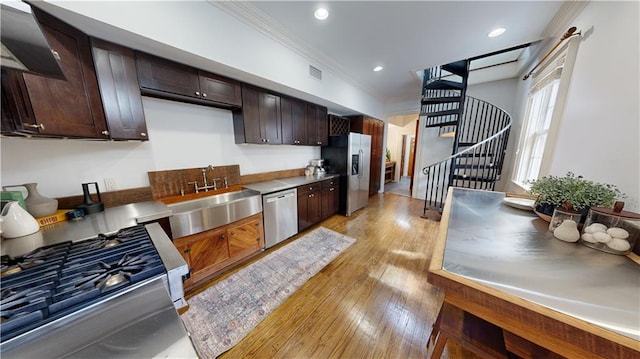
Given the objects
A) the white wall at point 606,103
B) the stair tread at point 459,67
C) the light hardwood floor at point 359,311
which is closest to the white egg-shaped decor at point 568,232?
the white wall at point 606,103

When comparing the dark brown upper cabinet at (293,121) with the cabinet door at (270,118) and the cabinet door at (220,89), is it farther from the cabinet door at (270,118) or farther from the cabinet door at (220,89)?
the cabinet door at (220,89)

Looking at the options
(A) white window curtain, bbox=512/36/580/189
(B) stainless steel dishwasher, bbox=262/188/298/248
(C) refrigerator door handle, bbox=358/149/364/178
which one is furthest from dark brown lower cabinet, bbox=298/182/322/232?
(A) white window curtain, bbox=512/36/580/189

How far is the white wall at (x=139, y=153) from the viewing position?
1435 millimetres

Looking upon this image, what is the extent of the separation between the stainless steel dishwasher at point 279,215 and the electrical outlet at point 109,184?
141cm

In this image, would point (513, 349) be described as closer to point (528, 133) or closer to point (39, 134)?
point (39, 134)

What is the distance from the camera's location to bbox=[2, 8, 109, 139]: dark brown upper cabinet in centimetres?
114

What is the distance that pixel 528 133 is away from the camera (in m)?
2.87

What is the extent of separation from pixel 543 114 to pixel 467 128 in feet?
5.36

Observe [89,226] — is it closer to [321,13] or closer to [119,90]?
[119,90]

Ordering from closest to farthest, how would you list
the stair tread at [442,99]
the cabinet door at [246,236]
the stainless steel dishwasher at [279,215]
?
1. the cabinet door at [246,236]
2. the stainless steel dishwasher at [279,215]
3. the stair tread at [442,99]

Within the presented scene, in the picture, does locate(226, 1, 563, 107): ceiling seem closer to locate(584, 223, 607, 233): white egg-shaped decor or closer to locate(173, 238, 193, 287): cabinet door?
locate(584, 223, 607, 233): white egg-shaped decor

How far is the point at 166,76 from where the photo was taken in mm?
1765

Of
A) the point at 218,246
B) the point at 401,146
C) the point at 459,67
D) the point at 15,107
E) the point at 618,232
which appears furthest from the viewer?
the point at 401,146

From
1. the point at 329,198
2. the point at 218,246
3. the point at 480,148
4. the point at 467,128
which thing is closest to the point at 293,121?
the point at 329,198
